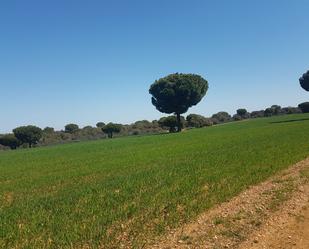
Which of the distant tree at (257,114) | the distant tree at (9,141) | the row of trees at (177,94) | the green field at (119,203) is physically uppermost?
the row of trees at (177,94)

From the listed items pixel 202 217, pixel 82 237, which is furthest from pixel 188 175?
pixel 82 237

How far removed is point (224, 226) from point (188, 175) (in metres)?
7.35

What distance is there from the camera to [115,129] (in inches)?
3851

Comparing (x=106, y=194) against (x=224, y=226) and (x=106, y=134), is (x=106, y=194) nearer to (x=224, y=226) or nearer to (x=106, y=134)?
(x=224, y=226)

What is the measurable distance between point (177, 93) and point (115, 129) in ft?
68.1

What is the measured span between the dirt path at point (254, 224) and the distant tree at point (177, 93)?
70.9m

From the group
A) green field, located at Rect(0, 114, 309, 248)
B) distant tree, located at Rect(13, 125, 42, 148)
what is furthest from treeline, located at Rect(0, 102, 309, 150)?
green field, located at Rect(0, 114, 309, 248)

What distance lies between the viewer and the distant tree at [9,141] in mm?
84688

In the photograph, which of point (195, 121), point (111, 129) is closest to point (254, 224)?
point (195, 121)

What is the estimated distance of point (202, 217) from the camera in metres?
10.6

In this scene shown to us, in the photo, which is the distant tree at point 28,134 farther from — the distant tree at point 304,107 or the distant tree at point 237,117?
the distant tree at point 304,107

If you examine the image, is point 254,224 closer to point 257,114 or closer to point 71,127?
point 71,127

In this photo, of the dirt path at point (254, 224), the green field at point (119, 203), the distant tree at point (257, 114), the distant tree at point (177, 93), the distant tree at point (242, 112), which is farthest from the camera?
the distant tree at point (242, 112)

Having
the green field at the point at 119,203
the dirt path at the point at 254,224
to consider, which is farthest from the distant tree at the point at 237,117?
the dirt path at the point at 254,224
